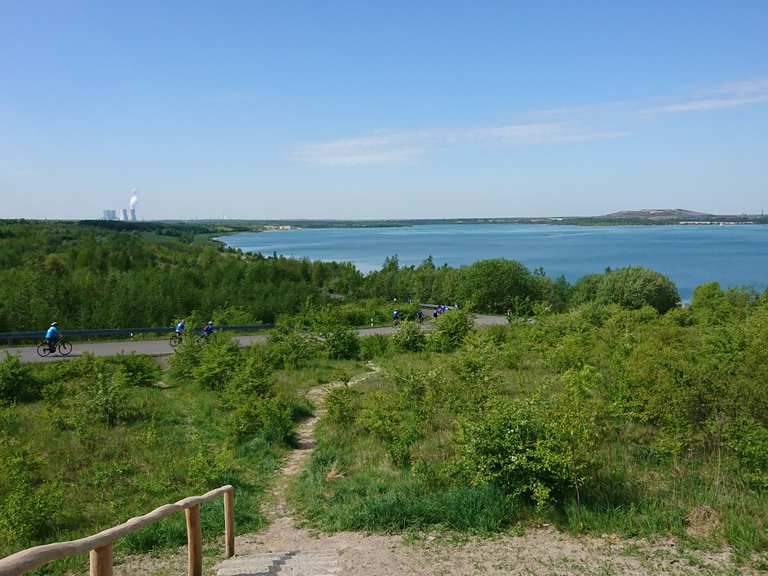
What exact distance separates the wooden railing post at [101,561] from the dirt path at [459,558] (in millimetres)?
2166

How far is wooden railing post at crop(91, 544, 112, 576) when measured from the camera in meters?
4.30

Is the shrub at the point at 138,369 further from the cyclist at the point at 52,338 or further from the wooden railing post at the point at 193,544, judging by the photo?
the wooden railing post at the point at 193,544

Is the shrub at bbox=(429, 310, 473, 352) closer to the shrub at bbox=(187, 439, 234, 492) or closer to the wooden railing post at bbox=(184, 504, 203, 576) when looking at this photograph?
the shrub at bbox=(187, 439, 234, 492)

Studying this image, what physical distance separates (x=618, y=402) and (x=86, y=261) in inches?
2586

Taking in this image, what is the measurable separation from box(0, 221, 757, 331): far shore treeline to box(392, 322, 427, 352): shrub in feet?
9.27

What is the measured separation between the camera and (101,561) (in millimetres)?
4336

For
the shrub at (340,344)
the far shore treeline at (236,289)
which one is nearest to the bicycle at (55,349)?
the far shore treeline at (236,289)

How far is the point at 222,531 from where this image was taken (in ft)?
27.9

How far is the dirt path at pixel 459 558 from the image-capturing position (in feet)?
21.0

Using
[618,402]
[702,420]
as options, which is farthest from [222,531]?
[702,420]

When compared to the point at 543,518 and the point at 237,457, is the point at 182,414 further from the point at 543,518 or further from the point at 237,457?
the point at 543,518

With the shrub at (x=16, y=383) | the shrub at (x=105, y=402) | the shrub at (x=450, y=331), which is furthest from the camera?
the shrub at (x=450, y=331)

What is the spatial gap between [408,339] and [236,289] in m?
31.4

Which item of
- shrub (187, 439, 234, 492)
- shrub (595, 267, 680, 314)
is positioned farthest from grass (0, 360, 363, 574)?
shrub (595, 267, 680, 314)
